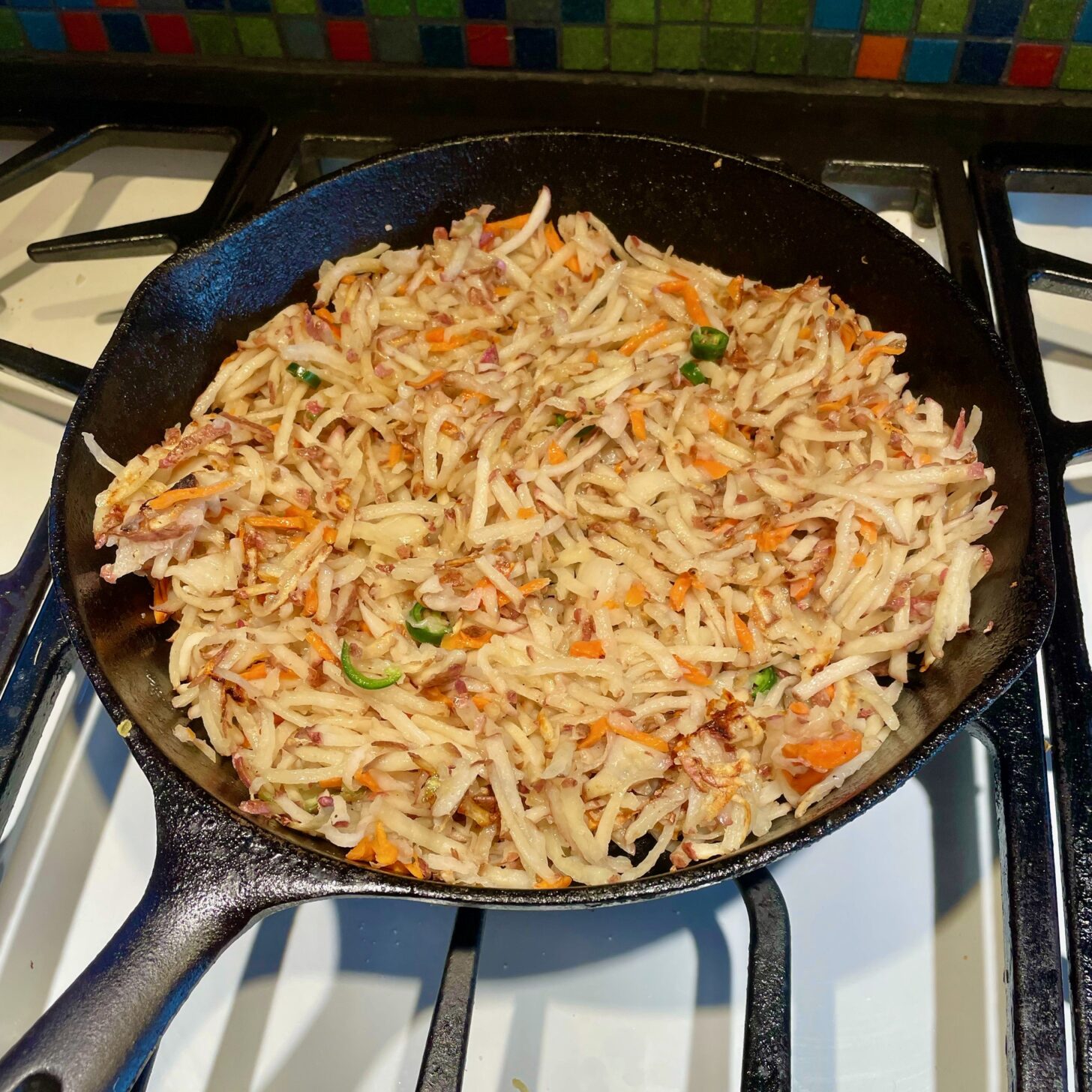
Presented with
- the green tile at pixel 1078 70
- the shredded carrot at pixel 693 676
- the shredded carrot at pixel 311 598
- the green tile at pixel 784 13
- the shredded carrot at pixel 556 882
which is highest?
the green tile at pixel 784 13

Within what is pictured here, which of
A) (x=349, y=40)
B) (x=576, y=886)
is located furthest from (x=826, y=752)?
(x=349, y=40)

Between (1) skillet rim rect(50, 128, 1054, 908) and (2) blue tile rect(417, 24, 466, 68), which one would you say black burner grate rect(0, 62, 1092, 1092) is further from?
(1) skillet rim rect(50, 128, 1054, 908)

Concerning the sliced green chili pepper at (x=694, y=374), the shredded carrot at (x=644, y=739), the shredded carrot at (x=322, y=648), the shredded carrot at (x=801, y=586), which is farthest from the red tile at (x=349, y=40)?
the shredded carrot at (x=644, y=739)

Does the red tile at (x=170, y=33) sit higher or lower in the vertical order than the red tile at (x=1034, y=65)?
higher

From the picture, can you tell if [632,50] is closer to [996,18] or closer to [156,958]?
[996,18]

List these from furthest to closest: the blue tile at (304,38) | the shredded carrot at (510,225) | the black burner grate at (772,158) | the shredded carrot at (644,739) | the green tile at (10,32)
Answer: the green tile at (10,32), the blue tile at (304,38), the shredded carrot at (510,225), the shredded carrot at (644,739), the black burner grate at (772,158)

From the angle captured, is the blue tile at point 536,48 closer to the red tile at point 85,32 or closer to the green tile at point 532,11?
the green tile at point 532,11

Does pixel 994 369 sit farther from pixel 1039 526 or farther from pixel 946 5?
pixel 946 5
